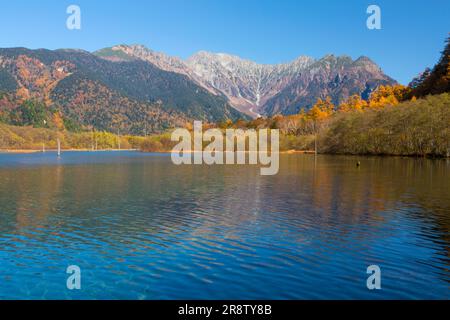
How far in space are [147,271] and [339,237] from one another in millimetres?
12876

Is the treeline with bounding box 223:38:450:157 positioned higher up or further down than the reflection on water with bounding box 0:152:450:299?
higher up

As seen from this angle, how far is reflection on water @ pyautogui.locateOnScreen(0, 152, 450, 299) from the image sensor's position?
1814cm

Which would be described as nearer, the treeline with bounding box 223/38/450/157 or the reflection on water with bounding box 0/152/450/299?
the reflection on water with bounding box 0/152/450/299

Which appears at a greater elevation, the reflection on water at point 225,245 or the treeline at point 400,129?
the treeline at point 400,129

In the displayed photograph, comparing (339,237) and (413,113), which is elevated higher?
(413,113)

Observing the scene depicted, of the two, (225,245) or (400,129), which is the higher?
(400,129)

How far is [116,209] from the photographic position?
3853 cm

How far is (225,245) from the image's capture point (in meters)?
25.2

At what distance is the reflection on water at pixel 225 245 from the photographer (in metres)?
18.1

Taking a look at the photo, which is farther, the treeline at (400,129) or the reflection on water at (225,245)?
the treeline at (400,129)

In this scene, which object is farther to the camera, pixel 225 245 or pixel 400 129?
pixel 400 129

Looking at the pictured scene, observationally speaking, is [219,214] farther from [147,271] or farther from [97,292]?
[97,292]
